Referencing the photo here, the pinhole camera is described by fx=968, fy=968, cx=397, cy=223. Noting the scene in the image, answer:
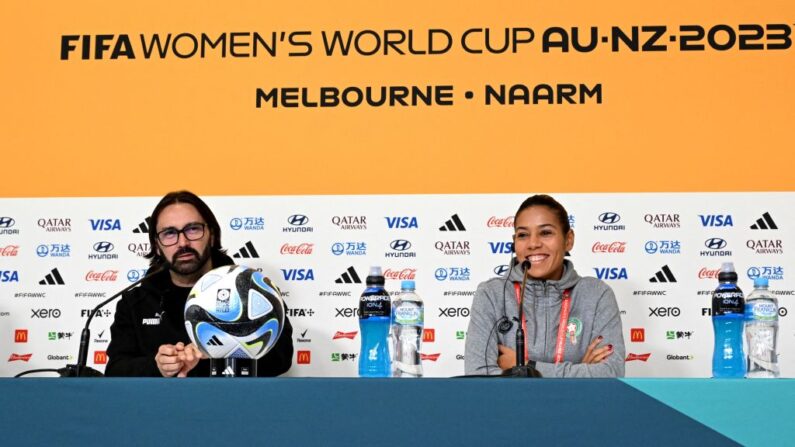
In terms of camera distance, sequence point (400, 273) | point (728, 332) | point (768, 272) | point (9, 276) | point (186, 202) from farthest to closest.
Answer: point (9, 276), point (400, 273), point (768, 272), point (186, 202), point (728, 332)

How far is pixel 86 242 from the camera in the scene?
402 centimetres

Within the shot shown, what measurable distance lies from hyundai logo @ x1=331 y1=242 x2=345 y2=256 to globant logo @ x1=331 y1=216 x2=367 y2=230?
7 centimetres

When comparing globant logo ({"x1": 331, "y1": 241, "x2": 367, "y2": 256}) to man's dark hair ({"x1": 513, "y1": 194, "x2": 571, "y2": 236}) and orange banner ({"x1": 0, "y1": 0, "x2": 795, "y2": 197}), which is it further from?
man's dark hair ({"x1": 513, "y1": 194, "x2": 571, "y2": 236})

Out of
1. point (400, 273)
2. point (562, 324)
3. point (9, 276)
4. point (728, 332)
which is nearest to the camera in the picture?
point (728, 332)

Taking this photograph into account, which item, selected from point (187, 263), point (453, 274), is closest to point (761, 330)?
point (453, 274)

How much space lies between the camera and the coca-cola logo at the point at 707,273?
3.81 meters

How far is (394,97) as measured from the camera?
13.3ft

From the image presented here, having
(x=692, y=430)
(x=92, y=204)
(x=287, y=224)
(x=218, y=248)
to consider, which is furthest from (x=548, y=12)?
(x=692, y=430)

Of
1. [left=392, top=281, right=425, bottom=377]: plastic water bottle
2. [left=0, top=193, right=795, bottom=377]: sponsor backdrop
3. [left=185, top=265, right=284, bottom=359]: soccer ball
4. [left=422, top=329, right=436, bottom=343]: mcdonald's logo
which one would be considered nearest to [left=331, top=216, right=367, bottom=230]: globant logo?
[left=0, top=193, right=795, bottom=377]: sponsor backdrop

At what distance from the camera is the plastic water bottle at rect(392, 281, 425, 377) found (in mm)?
2738

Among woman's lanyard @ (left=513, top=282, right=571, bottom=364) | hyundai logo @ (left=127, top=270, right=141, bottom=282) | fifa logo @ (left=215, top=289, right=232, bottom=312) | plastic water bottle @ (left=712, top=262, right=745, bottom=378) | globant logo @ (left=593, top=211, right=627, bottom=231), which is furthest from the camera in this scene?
hyundai logo @ (left=127, top=270, right=141, bottom=282)

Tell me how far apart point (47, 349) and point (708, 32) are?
300 cm

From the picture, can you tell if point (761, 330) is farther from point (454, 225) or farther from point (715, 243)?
point (454, 225)

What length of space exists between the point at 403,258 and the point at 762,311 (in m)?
1.54
